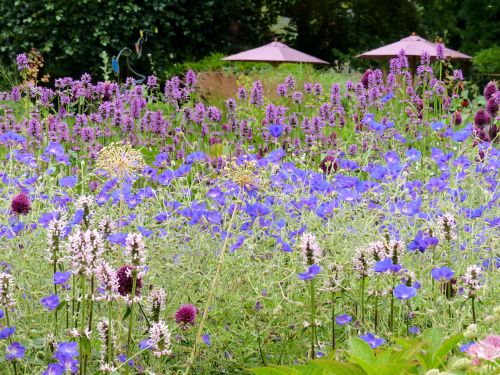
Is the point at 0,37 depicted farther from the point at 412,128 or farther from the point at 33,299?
the point at 33,299

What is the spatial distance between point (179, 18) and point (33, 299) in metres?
11.7

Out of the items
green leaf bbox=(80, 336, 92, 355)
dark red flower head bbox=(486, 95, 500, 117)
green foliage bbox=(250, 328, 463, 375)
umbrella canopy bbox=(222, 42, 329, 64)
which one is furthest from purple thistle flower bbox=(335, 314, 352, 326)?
umbrella canopy bbox=(222, 42, 329, 64)

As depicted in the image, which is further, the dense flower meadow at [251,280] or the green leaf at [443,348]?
the dense flower meadow at [251,280]

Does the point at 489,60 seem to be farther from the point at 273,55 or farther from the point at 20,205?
the point at 20,205

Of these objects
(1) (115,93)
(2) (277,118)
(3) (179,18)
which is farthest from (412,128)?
(3) (179,18)

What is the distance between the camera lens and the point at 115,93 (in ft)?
18.6

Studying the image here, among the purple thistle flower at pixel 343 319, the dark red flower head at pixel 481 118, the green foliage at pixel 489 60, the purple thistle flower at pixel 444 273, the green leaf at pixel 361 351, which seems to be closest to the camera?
the green leaf at pixel 361 351

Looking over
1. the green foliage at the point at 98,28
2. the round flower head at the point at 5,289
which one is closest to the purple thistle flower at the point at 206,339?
the round flower head at the point at 5,289

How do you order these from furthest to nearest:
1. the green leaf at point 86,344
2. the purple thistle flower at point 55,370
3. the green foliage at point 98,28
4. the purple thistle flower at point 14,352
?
the green foliage at point 98,28 < the purple thistle flower at point 14,352 < the purple thistle flower at point 55,370 < the green leaf at point 86,344

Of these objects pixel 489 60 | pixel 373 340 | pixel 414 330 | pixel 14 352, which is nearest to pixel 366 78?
pixel 414 330

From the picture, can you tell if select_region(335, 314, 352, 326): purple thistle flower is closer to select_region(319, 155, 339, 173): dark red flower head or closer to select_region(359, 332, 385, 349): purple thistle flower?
select_region(359, 332, 385, 349): purple thistle flower

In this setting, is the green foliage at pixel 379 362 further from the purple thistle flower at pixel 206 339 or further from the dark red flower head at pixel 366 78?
the dark red flower head at pixel 366 78

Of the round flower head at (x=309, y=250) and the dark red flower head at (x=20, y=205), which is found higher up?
the dark red flower head at (x=20, y=205)

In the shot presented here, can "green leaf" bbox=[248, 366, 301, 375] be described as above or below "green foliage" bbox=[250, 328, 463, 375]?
below
